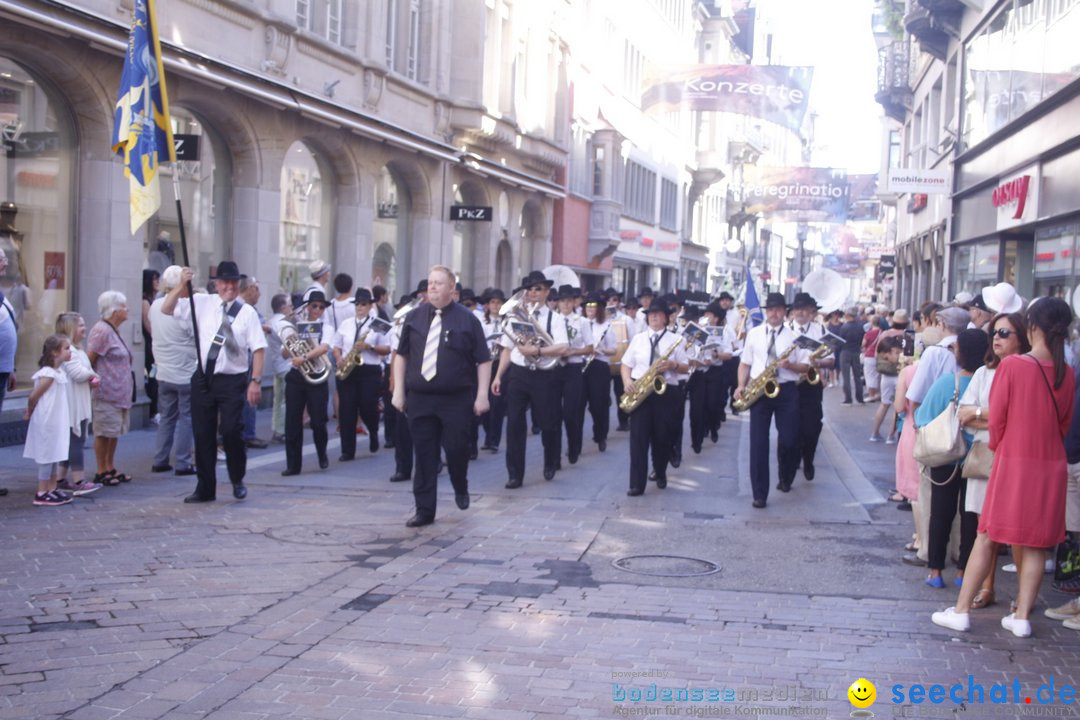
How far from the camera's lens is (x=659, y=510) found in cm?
1063

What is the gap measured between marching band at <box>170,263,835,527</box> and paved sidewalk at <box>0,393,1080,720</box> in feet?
2.58

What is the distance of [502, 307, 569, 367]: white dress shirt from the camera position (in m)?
12.2

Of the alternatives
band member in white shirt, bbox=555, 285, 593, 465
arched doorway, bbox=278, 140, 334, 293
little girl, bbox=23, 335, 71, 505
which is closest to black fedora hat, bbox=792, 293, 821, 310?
band member in white shirt, bbox=555, 285, 593, 465

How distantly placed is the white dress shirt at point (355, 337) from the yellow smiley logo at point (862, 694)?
26.7ft

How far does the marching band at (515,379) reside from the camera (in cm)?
954

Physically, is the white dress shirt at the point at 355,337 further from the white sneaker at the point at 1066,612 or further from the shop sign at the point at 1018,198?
the shop sign at the point at 1018,198

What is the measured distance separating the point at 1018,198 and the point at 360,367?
1152 centimetres

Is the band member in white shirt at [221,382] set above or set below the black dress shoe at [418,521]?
above

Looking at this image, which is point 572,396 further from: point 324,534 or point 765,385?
point 324,534

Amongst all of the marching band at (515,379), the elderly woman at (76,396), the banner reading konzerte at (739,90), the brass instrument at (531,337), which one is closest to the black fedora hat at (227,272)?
the marching band at (515,379)

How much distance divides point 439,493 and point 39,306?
21.0 ft

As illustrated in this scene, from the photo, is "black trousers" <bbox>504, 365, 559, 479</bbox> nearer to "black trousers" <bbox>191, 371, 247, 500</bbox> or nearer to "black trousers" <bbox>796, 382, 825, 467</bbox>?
"black trousers" <bbox>796, 382, 825, 467</bbox>

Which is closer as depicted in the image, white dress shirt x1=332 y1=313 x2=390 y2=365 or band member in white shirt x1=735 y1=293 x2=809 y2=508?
band member in white shirt x1=735 y1=293 x2=809 y2=508

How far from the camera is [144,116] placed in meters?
10.2
